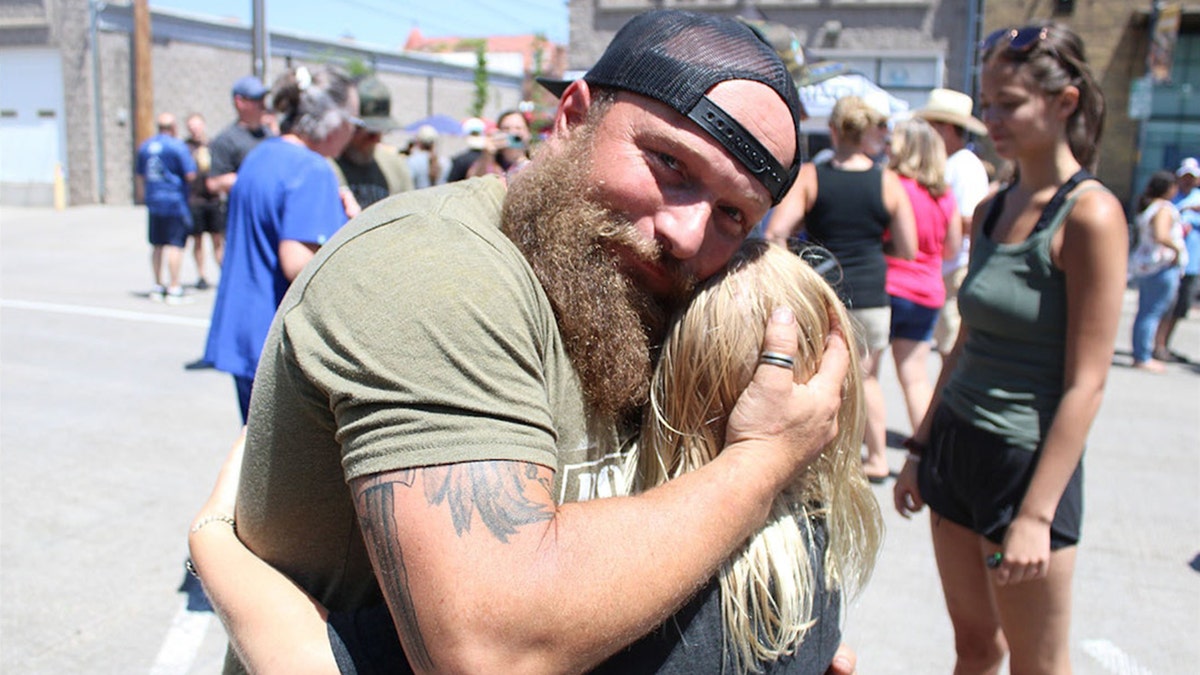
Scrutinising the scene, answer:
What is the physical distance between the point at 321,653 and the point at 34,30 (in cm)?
2594

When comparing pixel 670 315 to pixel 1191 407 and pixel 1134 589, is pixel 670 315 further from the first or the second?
pixel 1191 407

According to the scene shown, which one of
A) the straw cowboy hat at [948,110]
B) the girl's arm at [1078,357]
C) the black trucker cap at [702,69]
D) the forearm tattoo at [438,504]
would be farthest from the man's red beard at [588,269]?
the straw cowboy hat at [948,110]

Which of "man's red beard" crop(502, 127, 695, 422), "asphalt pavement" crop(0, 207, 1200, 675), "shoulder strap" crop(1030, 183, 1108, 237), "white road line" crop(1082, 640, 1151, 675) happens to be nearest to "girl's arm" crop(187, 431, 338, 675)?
"man's red beard" crop(502, 127, 695, 422)

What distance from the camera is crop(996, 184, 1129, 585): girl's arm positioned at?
6.93ft

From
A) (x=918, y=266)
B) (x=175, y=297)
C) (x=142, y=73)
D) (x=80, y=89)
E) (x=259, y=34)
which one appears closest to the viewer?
(x=918, y=266)

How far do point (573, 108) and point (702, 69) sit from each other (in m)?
0.25

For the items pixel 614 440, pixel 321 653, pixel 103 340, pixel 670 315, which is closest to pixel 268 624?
pixel 321 653

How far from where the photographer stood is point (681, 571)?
108cm

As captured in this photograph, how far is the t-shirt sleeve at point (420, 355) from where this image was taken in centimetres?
98

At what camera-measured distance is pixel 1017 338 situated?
2.29 metres

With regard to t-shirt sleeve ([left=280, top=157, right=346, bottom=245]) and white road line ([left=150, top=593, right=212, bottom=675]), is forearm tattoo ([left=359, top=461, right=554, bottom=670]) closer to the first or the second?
white road line ([left=150, top=593, right=212, bottom=675])

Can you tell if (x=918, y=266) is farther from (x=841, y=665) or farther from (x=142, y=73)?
(x=142, y=73)

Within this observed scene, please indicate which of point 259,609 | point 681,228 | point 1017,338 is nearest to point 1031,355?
point 1017,338

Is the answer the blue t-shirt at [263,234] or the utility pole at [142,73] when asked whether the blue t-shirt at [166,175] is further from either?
the utility pole at [142,73]
